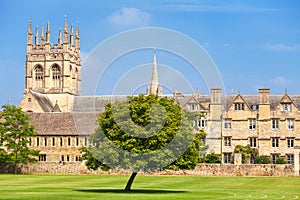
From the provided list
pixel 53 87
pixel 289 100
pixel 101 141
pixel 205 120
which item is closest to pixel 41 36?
pixel 53 87

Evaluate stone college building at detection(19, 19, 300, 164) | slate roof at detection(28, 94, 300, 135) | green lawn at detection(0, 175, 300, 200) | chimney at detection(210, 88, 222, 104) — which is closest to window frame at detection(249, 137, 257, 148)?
stone college building at detection(19, 19, 300, 164)

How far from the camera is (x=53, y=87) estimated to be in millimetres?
132250

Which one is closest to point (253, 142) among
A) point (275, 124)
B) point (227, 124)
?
point (275, 124)

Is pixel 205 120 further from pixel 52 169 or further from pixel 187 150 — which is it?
pixel 187 150

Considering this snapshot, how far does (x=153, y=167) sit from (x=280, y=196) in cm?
918

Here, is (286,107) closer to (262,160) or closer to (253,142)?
(253,142)

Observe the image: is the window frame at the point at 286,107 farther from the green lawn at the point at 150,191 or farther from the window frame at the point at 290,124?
the green lawn at the point at 150,191

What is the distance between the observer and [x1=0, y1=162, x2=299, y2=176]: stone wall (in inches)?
2938

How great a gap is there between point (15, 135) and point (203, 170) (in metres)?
24.9

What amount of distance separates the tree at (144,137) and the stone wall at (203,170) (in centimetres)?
3002

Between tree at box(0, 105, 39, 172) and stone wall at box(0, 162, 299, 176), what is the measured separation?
4.21 feet

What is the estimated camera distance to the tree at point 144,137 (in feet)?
147

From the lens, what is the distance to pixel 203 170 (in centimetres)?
7719

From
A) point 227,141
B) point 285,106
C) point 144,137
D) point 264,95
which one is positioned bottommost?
point 227,141
